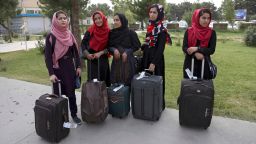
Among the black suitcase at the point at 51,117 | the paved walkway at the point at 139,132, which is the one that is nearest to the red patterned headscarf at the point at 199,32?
the paved walkway at the point at 139,132

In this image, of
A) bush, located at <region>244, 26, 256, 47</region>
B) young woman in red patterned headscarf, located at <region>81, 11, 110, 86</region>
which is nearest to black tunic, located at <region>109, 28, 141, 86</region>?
young woman in red patterned headscarf, located at <region>81, 11, 110, 86</region>

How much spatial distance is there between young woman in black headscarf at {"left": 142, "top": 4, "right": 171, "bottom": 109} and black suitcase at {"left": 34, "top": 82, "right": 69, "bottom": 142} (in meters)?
1.40

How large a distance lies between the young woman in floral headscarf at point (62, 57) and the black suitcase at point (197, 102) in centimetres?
153

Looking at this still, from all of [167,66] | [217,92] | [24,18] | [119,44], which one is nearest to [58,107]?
[119,44]

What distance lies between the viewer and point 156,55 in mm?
3684

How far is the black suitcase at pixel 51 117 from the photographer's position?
120 inches

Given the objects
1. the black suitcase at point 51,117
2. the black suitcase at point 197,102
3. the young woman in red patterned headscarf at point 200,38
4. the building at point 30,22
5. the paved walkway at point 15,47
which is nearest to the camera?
the black suitcase at point 51,117

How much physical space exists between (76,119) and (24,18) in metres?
40.7

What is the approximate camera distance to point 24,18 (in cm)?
4016

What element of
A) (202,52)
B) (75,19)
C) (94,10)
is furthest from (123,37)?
(75,19)

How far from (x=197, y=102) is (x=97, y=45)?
1.68 meters

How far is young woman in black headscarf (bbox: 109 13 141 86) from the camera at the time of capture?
12.2 feet

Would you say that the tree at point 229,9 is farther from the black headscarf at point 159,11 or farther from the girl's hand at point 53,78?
the girl's hand at point 53,78

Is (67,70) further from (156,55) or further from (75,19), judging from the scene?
(75,19)
